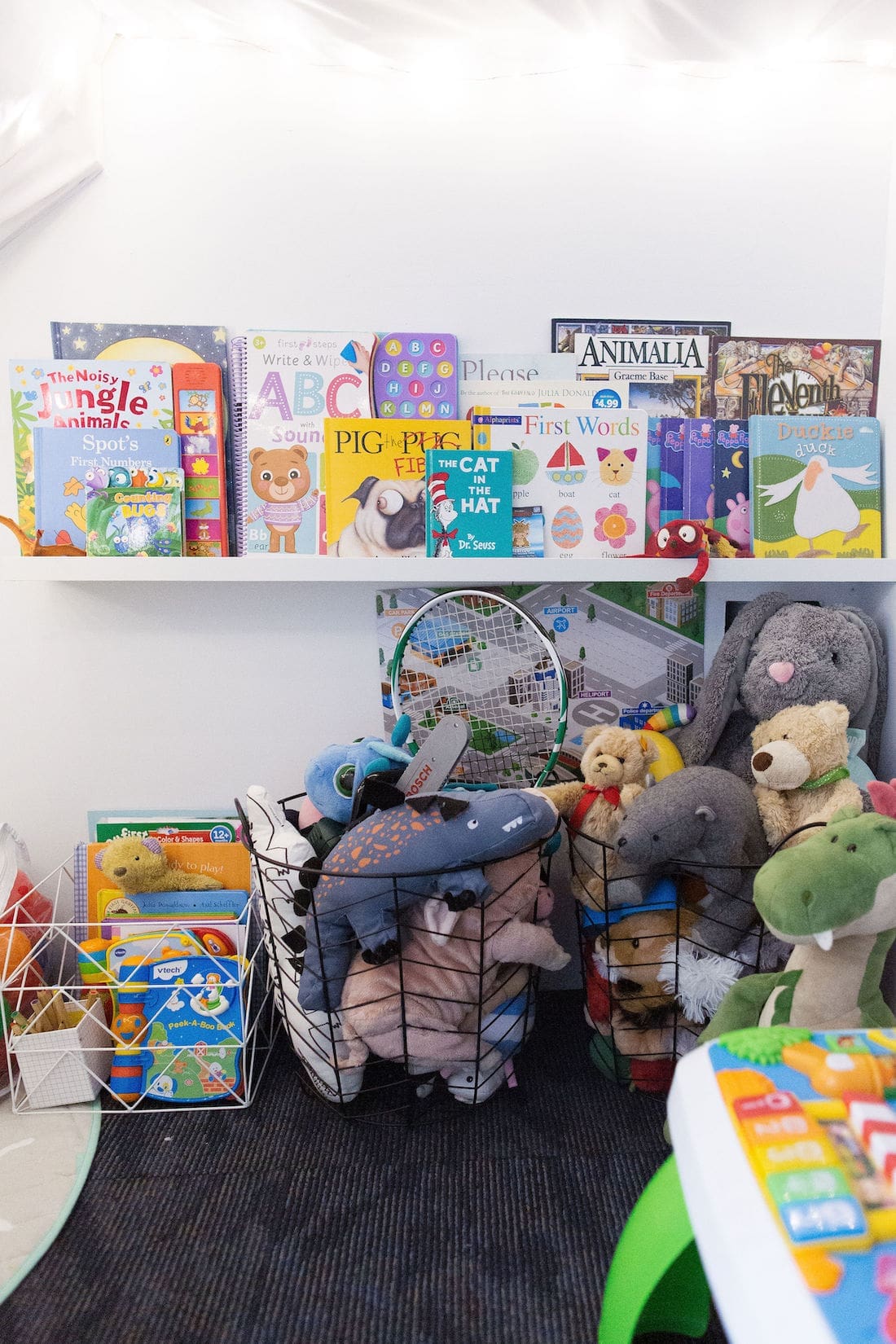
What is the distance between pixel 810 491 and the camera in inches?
45.8

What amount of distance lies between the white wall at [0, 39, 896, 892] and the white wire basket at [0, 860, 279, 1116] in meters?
0.47

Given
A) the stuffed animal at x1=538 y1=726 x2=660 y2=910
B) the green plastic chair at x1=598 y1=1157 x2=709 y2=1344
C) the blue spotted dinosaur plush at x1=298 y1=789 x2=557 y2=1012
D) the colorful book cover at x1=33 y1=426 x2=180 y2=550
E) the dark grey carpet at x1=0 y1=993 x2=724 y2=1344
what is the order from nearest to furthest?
the green plastic chair at x1=598 y1=1157 x2=709 y2=1344 < the dark grey carpet at x1=0 y1=993 x2=724 y2=1344 < the blue spotted dinosaur plush at x1=298 y1=789 x2=557 y2=1012 < the stuffed animal at x1=538 y1=726 x2=660 y2=910 < the colorful book cover at x1=33 y1=426 x2=180 y2=550

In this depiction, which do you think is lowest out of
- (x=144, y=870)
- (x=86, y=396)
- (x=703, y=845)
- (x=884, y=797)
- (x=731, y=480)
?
(x=144, y=870)

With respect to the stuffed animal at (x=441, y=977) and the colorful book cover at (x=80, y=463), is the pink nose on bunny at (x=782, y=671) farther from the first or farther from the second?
the colorful book cover at (x=80, y=463)

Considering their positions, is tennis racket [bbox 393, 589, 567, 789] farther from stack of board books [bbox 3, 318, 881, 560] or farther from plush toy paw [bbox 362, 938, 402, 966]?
plush toy paw [bbox 362, 938, 402, 966]

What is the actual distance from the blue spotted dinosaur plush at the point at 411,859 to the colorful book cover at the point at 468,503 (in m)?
0.37

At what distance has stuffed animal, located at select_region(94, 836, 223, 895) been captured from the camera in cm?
114

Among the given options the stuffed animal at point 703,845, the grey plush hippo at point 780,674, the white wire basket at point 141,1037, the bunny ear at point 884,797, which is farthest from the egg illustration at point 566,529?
the white wire basket at point 141,1037

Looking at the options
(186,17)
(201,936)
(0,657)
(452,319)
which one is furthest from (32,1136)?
(186,17)

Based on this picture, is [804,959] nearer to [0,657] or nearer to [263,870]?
[263,870]

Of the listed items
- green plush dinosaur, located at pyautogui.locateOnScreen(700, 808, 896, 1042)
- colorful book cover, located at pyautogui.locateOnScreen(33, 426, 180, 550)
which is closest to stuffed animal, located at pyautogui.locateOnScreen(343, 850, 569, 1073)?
green plush dinosaur, located at pyautogui.locateOnScreen(700, 808, 896, 1042)

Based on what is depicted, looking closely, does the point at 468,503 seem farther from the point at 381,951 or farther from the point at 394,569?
the point at 381,951

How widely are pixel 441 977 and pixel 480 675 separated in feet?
1.44

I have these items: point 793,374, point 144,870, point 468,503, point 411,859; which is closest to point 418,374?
point 468,503
